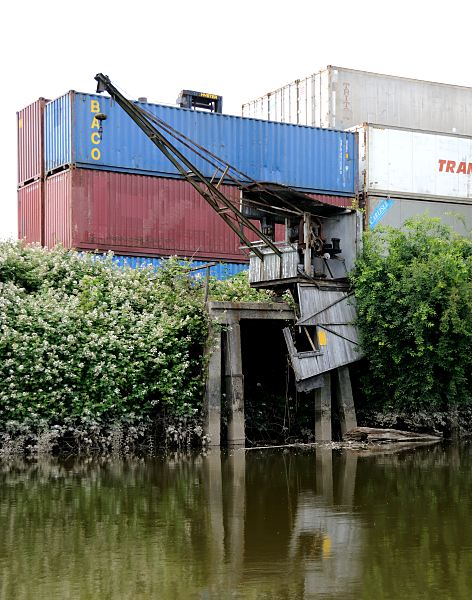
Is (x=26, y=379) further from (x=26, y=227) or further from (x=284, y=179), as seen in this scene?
(x=284, y=179)

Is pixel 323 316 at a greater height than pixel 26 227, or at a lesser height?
lesser

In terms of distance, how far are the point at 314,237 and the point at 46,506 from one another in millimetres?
11685

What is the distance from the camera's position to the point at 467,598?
28.3ft

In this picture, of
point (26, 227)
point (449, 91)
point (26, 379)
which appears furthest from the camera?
Result: point (449, 91)

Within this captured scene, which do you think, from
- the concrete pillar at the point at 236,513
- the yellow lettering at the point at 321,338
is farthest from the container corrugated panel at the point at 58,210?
the concrete pillar at the point at 236,513

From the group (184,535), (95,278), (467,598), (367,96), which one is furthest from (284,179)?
(467,598)

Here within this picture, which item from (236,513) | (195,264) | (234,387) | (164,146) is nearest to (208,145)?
(195,264)

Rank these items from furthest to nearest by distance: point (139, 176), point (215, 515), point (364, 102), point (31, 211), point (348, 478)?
1. point (364, 102)
2. point (31, 211)
3. point (139, 176)
4. point (348, 478)
5. point (215, 515)

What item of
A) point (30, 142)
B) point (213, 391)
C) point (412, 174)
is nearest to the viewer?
point (213, 391)

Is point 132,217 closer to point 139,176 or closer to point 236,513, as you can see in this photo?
point 139,176

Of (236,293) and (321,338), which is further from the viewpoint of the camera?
(236,293)

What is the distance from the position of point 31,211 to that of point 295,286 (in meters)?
10.7

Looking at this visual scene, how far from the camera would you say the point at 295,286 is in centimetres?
2288

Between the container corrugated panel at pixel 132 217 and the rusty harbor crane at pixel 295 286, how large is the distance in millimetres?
4902
